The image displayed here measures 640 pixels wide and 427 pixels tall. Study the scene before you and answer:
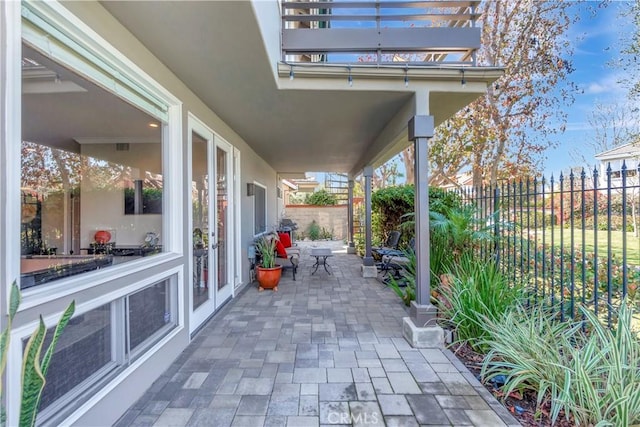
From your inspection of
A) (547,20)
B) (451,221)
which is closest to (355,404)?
(451,221)

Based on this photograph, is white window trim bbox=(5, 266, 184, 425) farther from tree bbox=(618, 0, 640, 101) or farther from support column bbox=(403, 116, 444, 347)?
tree bbox=(618, 0, 640, 101)

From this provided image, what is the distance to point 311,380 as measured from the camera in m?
2.47

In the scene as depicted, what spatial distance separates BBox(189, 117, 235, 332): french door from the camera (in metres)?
3.41

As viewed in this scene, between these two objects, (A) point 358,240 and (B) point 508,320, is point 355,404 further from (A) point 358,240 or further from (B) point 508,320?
(A) point 358,240

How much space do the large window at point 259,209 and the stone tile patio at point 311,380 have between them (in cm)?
303

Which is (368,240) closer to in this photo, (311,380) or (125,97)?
(311,380)

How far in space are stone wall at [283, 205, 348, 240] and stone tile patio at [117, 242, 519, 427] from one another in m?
9.38

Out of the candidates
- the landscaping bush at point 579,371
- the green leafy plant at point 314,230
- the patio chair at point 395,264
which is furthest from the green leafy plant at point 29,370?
the green leafy plant at point 314,230

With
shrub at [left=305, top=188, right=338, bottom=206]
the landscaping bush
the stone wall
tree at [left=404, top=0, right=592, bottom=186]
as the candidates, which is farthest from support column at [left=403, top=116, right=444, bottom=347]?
shrub at [left=305, top=188, right=338, bottom=206]

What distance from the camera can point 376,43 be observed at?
11.3ft

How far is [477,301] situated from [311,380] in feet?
5.82

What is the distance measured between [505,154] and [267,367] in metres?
9.37

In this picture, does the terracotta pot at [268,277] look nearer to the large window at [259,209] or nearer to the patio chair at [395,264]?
the large window at [259,209]

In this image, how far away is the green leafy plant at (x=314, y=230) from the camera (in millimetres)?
13047
